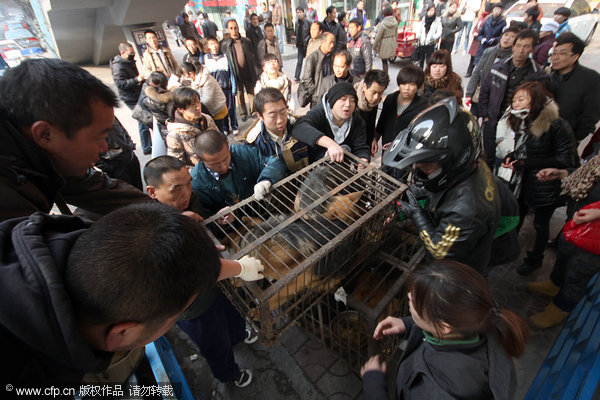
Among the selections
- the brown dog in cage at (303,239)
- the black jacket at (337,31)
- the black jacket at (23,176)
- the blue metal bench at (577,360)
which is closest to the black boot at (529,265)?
the blue metal bench at (577,360)

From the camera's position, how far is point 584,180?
221 centimetres

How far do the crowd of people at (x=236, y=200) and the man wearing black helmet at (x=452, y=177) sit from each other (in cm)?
1

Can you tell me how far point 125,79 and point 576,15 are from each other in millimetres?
11901

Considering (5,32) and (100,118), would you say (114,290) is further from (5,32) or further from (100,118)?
(5,32)

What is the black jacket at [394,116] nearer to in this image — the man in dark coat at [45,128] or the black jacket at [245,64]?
the man in dark coat at [45,128]

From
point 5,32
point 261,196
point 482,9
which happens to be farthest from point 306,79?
point 5,32

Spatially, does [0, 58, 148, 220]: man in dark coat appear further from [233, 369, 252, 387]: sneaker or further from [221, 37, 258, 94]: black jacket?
[221, 37, 258, 94]: black jacket

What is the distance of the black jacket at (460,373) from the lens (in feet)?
3.72

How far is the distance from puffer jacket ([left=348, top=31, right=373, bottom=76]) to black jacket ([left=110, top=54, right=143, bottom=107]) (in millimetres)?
5514

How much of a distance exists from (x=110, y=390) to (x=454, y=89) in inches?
189

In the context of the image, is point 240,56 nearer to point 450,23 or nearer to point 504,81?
point 504,81

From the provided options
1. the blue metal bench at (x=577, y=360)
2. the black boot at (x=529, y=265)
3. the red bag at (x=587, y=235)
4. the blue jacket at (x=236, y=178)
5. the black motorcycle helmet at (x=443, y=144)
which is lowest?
the black boot at (x=529, y=265)

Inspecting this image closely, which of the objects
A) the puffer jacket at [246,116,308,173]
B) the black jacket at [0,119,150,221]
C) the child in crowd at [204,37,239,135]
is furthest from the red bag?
the child in crowd at [204,37,239,135]

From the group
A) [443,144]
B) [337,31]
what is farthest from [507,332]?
[337,31]
